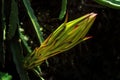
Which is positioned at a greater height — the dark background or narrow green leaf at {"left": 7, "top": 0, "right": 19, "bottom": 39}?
narrow green leaf at {"left": 7, "top": 0, "right": 19, "bottom": 39}

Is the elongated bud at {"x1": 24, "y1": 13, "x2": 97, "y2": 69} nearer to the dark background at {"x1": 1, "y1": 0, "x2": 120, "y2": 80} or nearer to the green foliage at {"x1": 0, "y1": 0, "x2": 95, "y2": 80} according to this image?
the green foliage at {"x1": 0, "y1": 0, "x2": 95, "y2": 80}

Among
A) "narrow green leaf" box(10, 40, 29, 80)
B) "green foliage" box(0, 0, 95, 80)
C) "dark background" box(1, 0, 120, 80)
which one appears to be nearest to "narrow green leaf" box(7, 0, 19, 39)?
"green foliage" box(0, 0, 95, 80)

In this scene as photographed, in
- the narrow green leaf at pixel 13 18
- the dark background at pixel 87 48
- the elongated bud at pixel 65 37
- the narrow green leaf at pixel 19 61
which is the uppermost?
the narrow green leaf at pixel 13 18

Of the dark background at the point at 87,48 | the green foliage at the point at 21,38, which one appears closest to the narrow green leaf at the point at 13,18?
the green foliage at the point at 21,38

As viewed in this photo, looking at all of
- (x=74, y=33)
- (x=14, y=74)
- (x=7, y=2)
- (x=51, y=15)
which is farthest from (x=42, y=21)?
(x=74, y=33)

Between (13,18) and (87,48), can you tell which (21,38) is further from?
(87,48)

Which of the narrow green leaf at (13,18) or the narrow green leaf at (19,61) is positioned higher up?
the narrow green leaf at (13,18)

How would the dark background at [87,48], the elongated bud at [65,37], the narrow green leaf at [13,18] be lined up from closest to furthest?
the elongated bud at [65,37]
the narrow green leaf at [13,18]
the dark background at [87,48]

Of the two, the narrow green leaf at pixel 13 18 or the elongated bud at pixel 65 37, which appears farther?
the narrow green leaf at pixel 13 18

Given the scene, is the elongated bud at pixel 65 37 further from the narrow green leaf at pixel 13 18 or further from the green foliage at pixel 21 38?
the narrow green leaf at pixel 13 18

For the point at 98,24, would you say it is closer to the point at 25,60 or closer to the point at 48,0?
the point at 48,0
